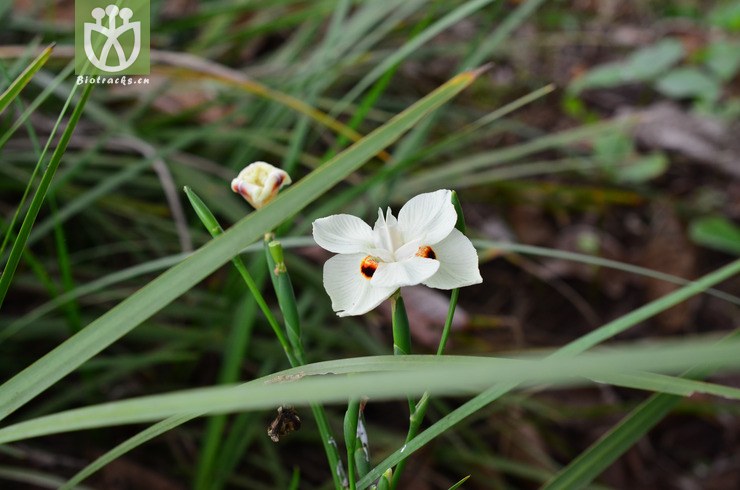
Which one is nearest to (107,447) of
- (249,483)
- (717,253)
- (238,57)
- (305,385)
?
(249,483)

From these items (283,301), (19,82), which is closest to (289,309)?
(283,301)

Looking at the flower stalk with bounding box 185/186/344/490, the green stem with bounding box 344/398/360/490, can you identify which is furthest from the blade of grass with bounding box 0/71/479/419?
the green stem with bounding box 344/398/360/490

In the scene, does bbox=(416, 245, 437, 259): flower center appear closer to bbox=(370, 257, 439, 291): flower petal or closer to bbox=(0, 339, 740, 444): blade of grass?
bbox=(370, 257, 439, 291): flower petal

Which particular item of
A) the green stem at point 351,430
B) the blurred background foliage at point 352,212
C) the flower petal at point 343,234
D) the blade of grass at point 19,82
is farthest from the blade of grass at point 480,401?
the blade of grass at point 19,82

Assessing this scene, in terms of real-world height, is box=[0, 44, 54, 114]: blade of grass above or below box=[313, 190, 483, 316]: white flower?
above

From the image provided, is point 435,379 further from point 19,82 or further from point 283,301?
point 19,82

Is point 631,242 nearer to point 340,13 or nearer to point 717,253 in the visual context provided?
point 717,253
